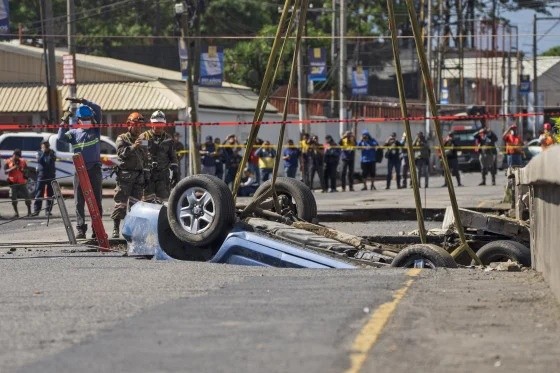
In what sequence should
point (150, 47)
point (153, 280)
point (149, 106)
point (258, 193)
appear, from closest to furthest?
point (153, 280), point (258, 193), point (149, 106), point (150, 47)

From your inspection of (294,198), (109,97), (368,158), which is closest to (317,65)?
(109,97)

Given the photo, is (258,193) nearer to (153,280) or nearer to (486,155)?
(153,280)

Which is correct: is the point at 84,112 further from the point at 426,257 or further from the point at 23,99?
the point at 23,99

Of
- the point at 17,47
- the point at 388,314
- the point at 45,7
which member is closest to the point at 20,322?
the point at 388,314

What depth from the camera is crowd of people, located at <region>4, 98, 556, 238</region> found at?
17.5 meters

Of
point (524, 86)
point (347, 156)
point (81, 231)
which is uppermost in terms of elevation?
point (524, 86)

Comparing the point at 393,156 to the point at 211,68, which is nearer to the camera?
the point at 393,156

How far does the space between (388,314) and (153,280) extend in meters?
3.14

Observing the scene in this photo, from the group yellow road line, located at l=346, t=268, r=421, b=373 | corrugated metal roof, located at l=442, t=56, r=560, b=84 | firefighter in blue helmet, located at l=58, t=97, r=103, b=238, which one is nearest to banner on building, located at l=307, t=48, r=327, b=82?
corrugated metal roof, located at l=442, t=56, r=560, b=84

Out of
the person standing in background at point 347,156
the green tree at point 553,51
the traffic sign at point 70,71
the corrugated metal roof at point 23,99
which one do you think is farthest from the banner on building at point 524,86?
the traffic sign at point 70,71

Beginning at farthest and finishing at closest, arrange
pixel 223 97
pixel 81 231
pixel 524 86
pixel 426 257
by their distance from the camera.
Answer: pixel 524 86, pixel 223 97, pixel 81 231, pixel 426 257

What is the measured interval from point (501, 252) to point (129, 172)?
6.12 meters

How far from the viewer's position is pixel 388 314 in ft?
28.9

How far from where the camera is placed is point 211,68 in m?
44.3
